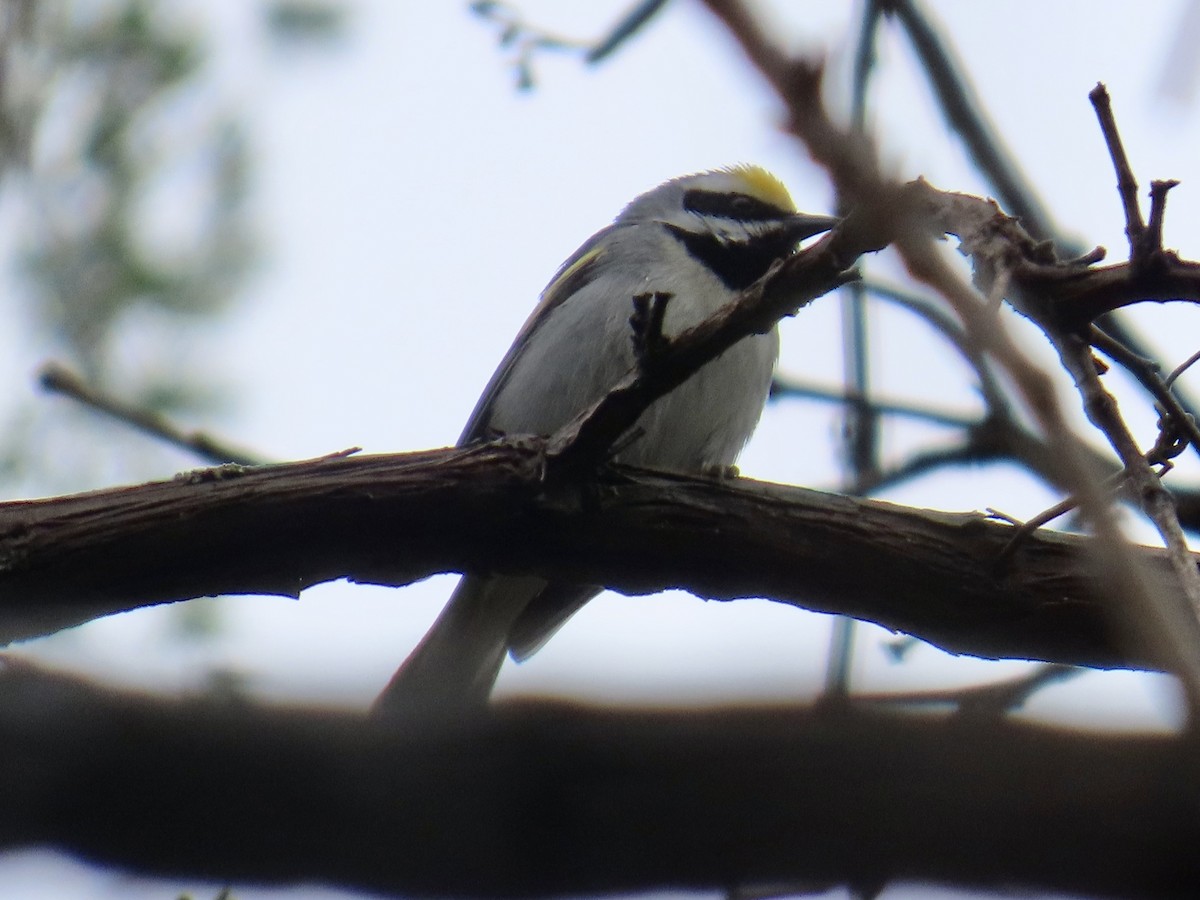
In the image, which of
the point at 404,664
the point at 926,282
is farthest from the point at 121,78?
the point at 926,282

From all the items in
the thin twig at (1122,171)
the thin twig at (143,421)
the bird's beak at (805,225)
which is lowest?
the thin twig at (1122,171)

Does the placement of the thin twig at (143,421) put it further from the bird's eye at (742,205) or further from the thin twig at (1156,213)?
the thin twig at (1156,213)

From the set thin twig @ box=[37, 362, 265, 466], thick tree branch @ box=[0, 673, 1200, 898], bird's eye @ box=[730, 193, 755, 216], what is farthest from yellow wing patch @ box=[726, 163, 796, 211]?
thick tree branch @ box=[0, 673, 1200, 898]

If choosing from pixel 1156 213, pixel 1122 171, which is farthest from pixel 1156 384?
pixel 1122 171

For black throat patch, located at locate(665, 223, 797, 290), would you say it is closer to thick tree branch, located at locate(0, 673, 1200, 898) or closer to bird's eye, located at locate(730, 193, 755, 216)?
bird's eye, located at locate(730, 193, 755, 216)

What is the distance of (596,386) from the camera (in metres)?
5.15

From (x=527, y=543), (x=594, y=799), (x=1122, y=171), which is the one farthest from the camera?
(x=527, y=543)

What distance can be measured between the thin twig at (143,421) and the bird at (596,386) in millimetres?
1014

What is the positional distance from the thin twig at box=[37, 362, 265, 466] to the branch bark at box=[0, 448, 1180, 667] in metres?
0.93

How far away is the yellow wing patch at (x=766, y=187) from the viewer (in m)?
6.45

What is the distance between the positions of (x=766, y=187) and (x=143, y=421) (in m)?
3.19

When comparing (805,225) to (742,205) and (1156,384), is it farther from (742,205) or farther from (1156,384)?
(1156,384)

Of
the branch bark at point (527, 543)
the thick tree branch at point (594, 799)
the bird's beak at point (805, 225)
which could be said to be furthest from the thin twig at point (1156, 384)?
the bird's beak at point (805, 225)

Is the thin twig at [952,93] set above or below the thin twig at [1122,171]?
above
